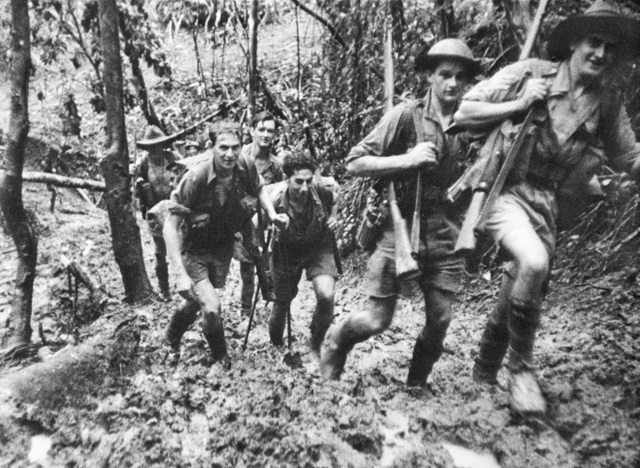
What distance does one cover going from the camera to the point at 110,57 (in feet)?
20.9

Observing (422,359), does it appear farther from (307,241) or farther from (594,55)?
(594,55)

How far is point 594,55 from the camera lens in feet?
9.35

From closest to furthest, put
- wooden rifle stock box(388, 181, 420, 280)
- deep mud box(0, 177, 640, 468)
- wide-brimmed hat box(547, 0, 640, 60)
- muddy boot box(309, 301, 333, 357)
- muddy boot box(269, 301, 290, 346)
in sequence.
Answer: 1. wide-brimmed hat box(547, 0, 640, 60)
2. deep mud box(0, 177, 640, 468)
3. wooden rifle stock box(388, 181, 420, 280)
4. muddy boot box(309, 301, 333, 357)
5. muddy boot box(269, 301, 290, 346)

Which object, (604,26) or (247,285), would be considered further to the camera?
(247,285)

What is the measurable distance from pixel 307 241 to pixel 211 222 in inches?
35.6

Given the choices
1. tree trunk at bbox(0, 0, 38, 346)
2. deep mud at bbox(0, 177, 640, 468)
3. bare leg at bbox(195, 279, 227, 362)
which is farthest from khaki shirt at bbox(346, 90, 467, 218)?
tree trunk at bbox(0, 0, 38, 346)

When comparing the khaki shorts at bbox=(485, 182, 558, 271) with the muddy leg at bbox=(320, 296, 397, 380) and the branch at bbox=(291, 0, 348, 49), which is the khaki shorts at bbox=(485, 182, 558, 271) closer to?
the muddy leg at bbox=(320, 296, 397, 380)

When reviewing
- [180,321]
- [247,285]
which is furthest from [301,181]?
[247,285]

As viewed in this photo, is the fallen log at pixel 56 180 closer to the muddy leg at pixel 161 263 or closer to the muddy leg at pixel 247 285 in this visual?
the muddy leg at pixel 161 263

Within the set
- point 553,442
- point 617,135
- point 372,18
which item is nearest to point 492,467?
point 553,442

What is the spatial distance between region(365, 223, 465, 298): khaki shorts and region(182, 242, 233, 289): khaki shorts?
1797 mm

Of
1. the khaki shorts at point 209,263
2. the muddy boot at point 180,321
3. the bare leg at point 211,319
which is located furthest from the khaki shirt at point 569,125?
the muddy boot at point 180,321

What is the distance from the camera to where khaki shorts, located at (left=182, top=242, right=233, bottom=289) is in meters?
4.65

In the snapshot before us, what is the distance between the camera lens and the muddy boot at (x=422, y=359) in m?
3.63
